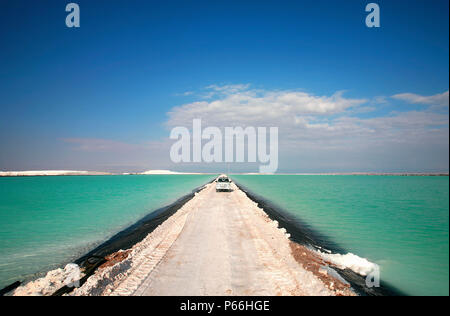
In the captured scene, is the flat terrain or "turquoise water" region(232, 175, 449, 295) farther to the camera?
"turquoise water" region(232, 175, 449, 295)

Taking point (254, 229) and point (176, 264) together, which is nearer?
point (176, 264)

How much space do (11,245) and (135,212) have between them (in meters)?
10.8

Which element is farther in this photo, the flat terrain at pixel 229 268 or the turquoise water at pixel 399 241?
the turquoise water at pixel 399 241

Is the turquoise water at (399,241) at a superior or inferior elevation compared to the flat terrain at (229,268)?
inferior

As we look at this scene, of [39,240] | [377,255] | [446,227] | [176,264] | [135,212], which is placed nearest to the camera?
[176,264]

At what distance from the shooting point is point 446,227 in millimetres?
17172

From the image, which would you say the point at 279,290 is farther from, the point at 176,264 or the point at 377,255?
the point at 377,255

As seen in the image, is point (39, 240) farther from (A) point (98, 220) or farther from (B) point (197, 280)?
(B) point (197, 280)

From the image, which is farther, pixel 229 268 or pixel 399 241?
pixel 399 241

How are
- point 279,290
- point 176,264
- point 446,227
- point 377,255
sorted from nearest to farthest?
point 279,290
point 176,264
point 377,255
point 446,227

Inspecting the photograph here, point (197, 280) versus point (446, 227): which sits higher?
point (197, 280)

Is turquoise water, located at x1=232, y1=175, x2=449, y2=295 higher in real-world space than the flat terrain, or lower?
lower

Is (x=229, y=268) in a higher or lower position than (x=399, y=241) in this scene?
higher
